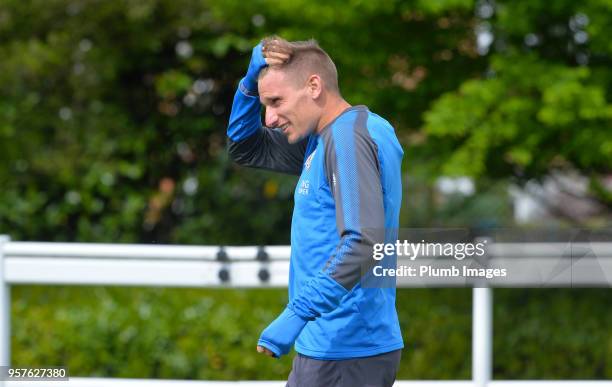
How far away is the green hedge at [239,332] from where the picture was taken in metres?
6.95

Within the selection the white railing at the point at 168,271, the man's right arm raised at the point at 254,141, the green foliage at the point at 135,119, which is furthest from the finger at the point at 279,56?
the green foliage at the point at 135,119

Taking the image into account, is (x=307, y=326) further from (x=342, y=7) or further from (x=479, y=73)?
(x=479, y=73)

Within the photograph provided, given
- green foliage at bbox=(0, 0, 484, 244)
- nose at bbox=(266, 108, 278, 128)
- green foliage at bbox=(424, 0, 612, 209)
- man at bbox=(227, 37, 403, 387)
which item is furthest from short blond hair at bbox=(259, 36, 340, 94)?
green foliage at bbox=(0, 0, 484, 244)

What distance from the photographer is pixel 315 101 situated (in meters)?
3.06

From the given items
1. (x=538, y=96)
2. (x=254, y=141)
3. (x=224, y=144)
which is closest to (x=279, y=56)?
(x=254, y=141)

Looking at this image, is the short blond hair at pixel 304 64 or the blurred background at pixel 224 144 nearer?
the short blond hair at pixel 304 64

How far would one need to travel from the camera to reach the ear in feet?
9.98

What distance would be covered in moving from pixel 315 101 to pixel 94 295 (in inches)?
258

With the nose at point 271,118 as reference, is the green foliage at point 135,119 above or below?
above

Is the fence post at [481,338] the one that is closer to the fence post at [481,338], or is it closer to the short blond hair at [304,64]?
the fence post at [481,338]

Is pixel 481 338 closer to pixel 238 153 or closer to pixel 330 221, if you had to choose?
pixel 238 153

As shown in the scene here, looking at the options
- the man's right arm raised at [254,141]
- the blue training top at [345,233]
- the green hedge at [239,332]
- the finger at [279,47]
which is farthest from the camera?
the green hedge at [239,332]

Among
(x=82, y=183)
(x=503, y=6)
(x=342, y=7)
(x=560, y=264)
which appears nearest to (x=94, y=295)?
(x=82, y=183)

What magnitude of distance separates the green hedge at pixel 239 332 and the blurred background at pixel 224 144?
0.06 ft
